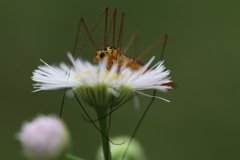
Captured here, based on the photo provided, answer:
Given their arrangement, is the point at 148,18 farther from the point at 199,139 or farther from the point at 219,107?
the point at 199,139

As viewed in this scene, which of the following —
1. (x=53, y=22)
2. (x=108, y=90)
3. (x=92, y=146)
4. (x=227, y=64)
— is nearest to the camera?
(x=108, y=90)

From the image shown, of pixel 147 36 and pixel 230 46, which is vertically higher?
pixel 230 46

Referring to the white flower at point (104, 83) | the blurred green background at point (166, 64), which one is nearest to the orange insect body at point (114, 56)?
the white flower at point (104, 83)

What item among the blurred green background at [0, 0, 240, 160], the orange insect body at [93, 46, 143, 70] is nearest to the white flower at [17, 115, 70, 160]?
the orange insect body at [93, 46, 143, 70]

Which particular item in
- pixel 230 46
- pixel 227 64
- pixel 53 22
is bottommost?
pixel 53 22

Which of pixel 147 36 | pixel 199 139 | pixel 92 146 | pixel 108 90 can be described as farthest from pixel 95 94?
pixel 147 36

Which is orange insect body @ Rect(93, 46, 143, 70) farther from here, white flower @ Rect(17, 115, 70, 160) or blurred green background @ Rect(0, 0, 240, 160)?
blurred green background @ Rect(0, 0, 240, 160)

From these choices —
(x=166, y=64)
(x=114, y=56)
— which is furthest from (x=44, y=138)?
(x=166, y=64)

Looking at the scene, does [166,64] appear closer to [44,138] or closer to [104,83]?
[44,138]
